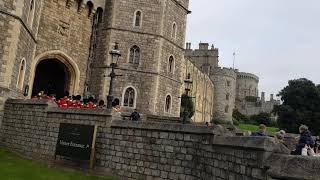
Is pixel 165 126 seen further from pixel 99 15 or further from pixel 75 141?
pixel 99 15

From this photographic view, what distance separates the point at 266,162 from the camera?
27.2 feet

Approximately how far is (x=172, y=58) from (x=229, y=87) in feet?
170

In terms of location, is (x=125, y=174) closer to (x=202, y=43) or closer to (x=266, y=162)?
(x=266, y=162)

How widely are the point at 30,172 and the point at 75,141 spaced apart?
6.58 feet

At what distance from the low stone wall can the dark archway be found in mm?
7904

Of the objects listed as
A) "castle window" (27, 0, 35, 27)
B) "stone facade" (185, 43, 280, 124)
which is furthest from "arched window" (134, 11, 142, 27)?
"stone facade" (185, 43, 280, 124)

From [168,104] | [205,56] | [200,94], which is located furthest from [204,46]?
[168,104]

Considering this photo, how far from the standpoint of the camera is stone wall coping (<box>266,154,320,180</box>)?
264 inches

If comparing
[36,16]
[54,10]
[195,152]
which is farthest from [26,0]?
[195,152]

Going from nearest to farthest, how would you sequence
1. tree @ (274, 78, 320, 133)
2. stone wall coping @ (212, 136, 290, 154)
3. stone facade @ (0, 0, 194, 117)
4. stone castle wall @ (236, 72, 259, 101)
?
1. stone wall coping @ (212, 136, 290, 154)
2. stone facade @ (0, 0, 194, 117)
3. tree @ (274, 78, 320, 133)
4. stone castle wall @ (236, 72, 259, 101)

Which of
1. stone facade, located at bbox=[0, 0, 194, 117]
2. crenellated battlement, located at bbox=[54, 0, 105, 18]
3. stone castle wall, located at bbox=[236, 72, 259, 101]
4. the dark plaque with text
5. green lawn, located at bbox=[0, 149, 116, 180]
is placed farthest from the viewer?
stone castle wall, located at bbox=[236, 72, 259, 101]

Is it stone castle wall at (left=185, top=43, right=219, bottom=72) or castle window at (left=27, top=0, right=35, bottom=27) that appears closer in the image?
castle window at (left=27, top=0, right=35, bottom=27)

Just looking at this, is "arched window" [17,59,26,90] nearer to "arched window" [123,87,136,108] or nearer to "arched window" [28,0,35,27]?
"arched window" [28,0,35,27]

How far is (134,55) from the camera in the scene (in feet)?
86.4
